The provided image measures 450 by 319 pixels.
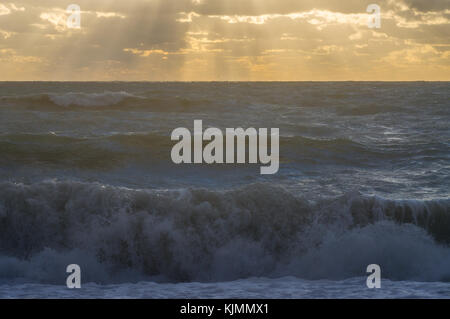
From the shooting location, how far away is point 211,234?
8.76 meters

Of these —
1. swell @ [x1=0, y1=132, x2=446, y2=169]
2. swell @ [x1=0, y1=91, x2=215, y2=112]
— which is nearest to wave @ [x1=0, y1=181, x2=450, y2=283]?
swell @ [x1=0, y1=132, x2=446, y2=169]

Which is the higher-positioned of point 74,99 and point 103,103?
point 74,99

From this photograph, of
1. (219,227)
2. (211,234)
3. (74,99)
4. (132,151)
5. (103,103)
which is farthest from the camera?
(103,103)

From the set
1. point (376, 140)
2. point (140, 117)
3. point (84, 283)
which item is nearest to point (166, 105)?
point (140, 117)

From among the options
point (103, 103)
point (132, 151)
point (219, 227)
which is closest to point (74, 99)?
point (103, 103)

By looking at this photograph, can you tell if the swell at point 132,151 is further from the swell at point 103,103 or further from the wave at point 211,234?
the swell at point 103,103

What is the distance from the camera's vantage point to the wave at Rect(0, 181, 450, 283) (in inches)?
316

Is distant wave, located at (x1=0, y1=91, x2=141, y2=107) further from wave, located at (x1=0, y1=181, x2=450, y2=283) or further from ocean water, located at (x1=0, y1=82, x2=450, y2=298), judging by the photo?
wave, located at (x1=0, y1=181, x2=450, y2=283)

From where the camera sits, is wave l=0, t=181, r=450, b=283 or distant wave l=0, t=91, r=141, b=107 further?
distant wave l=0, t=91, r=141, b=107

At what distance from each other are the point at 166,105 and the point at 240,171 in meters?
18.0

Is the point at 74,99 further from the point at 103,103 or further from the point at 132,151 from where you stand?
the point at 132,151

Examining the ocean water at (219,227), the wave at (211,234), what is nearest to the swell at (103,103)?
the ocean water at (219,227)

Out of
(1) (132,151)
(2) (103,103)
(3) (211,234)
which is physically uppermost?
(2) (103,103)

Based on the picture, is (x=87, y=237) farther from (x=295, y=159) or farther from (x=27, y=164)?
(x=295, y=159)
